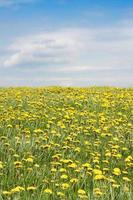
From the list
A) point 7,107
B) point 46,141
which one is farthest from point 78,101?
point 46,141

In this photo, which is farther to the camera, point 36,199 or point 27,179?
point 27,179

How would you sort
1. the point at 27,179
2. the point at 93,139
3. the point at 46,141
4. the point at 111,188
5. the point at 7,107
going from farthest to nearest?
1. the point at 7,107
2. the point at 93,139
3. the point at 46,141
4. the point at 27,179
5. the point at 111,188

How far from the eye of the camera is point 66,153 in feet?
30.4

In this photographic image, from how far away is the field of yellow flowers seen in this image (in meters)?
6.81

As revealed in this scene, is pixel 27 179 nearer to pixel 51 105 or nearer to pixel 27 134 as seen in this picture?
pixel 27 134

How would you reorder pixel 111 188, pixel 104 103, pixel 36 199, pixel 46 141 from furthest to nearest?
pixel 104 103
pixel 46 141
pixel 111 188
pixel 36 199

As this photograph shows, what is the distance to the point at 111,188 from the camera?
6.69 m

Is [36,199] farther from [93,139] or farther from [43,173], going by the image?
[93,139]

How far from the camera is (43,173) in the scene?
7.61m

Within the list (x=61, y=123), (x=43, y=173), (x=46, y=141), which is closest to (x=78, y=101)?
(x=61, y=123)

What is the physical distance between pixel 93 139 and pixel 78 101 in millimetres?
5202

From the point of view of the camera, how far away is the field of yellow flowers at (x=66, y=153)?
681cm

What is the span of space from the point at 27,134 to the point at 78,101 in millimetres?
5185

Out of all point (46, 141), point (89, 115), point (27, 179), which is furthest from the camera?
point (89, 115)
